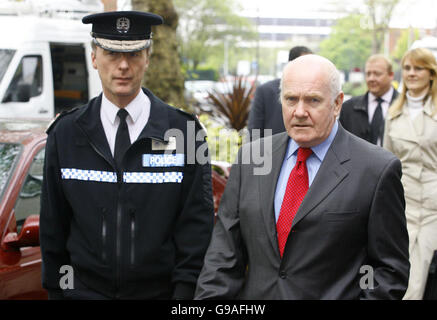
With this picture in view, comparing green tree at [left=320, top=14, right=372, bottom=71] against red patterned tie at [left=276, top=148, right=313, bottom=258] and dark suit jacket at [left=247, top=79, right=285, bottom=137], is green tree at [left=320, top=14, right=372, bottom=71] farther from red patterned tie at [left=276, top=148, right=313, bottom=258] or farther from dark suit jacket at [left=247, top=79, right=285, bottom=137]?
red patterned tie at [left=276, top=148, right=313, bottom=258]

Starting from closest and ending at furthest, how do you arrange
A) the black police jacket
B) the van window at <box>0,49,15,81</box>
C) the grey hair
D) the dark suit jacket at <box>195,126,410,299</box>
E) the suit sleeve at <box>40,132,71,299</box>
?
the dark suit jacket at <box>195,126,410,299</box> → the grey hair → the black police jacket → the suit sleeve at <box>40,132,71,299</box> → the van window at <box>0,49,15,81</box>

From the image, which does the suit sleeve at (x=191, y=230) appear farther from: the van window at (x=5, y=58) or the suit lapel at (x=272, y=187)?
the van window at (x=5, y=58)

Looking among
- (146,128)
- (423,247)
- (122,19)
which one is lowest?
(423,247)

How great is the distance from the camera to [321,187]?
257 cm

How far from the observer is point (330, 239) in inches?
98.0

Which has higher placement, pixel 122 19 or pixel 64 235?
pixel 122 19

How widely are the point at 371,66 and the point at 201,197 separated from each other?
4.10 metres

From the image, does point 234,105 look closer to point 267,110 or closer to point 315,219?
point 267,110

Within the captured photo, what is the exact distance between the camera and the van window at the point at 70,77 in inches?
440

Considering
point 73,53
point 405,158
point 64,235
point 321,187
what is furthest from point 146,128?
point 73,53

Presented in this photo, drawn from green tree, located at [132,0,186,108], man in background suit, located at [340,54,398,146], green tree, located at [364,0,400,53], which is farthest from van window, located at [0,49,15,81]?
green tree, located at [364,0,400,53]

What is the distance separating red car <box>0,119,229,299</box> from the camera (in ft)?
11.7

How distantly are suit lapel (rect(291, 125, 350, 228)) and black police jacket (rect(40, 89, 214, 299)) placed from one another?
2.15ft
